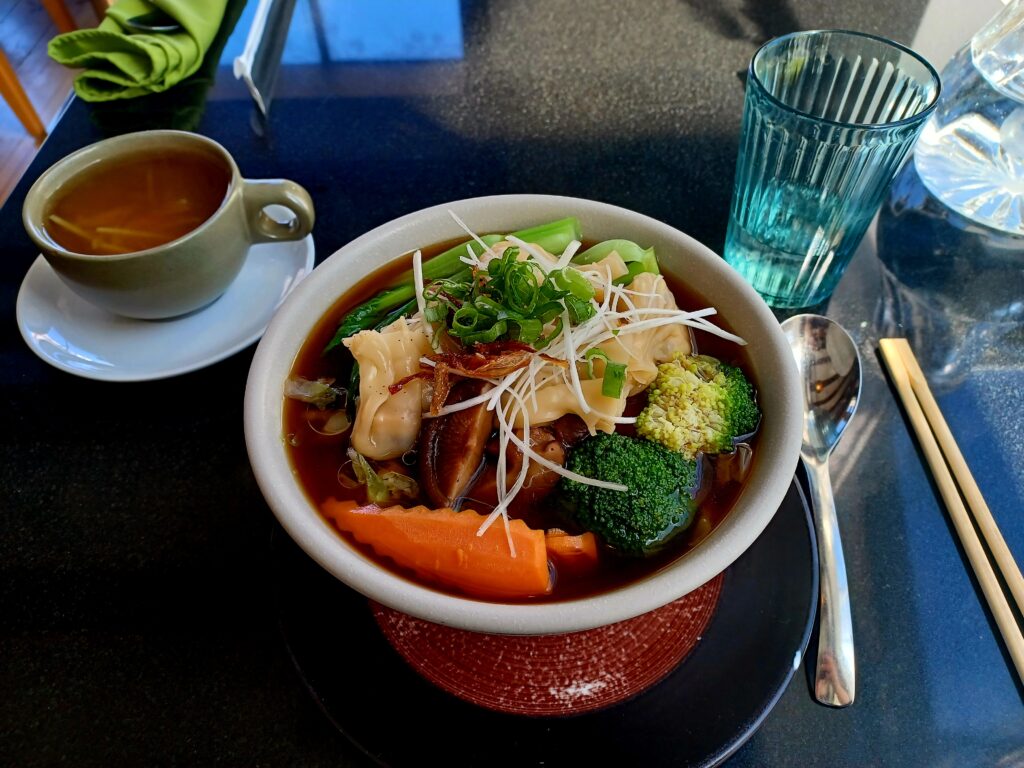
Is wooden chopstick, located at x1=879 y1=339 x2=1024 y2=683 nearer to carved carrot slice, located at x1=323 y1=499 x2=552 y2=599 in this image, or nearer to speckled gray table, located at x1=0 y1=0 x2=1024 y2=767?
speckled gray table, located at x1=0 y1=0 x2=1024 y2=767

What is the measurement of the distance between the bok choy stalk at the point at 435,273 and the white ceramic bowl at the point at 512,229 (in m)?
0.03

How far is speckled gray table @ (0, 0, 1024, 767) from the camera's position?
101cm

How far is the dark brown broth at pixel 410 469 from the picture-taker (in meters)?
0.97

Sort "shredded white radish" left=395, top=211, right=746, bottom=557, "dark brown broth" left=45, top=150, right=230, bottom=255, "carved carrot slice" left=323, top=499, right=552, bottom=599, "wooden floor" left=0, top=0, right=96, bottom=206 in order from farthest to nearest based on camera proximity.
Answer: "wooden floor" left=0, top=0, right=96, bottom=206 → "dark brown broth" left=45, top=150, right=230, bottom=255 → "shredded white radish" left=395, top=211, right=746, bottom=557 → "carved carrot slice" left=323, top=499, right=552, bottom=599

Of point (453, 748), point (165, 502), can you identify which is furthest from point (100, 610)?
point (453, 748)

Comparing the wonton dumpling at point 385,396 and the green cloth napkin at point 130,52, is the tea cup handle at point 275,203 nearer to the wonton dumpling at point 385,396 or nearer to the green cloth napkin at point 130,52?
the wonton dumpling at point 385,396

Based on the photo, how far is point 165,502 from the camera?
1228 millimetres

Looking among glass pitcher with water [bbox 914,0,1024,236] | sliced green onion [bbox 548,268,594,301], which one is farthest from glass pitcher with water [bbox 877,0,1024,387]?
sliced green onion [bbox 548,268,594,301]

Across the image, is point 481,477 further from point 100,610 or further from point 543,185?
point 543,185

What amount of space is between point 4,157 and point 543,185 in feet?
9.67

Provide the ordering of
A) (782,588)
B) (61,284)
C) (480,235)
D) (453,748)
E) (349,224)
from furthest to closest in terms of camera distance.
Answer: (349,224)
(61,284)
(480,235)
(782,588)
(453,748)

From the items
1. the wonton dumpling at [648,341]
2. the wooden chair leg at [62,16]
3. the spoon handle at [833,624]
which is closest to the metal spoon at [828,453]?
the spoon handle at [833,624]

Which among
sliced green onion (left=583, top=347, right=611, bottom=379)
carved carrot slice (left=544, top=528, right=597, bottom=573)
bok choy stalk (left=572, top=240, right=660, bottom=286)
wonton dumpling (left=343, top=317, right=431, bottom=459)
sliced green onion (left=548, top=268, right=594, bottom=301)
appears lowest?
carved carrot slice (left=544, top=528, right=597, bottom=573)

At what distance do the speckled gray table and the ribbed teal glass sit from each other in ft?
0.43
